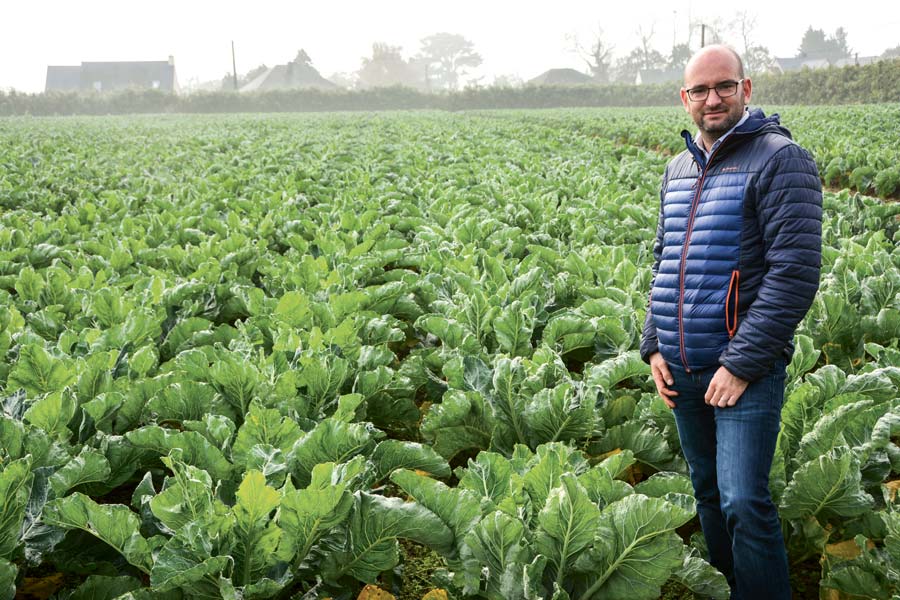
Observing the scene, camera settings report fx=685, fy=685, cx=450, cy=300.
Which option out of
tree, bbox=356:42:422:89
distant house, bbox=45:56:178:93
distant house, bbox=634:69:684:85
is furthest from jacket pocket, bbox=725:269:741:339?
tree, bbox=356:42:422:89

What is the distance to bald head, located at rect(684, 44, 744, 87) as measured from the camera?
6.11 feet

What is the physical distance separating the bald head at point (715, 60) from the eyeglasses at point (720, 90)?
0.08ft

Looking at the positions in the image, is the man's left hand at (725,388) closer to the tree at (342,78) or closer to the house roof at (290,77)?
the house roof at (290,77)

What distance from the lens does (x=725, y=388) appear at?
1857mm

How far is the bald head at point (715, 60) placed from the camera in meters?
1.86

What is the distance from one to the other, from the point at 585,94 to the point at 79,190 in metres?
Result: 53.7

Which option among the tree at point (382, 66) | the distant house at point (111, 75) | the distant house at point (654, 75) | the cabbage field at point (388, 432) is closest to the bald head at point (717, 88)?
the cabbage field at point (388, 432)

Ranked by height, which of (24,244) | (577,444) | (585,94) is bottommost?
(577,444)

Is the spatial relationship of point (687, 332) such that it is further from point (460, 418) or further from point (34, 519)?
point (34, 519)

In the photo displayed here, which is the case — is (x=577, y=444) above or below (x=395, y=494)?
above

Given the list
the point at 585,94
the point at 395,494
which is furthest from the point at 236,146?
the point at 585,94

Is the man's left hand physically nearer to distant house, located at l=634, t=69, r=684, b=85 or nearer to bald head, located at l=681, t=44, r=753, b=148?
bald head, located at l=681, t=44, r=753, b=148

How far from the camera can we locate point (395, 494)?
2912mm

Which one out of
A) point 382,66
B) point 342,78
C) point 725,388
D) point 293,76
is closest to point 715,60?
point 725,388
